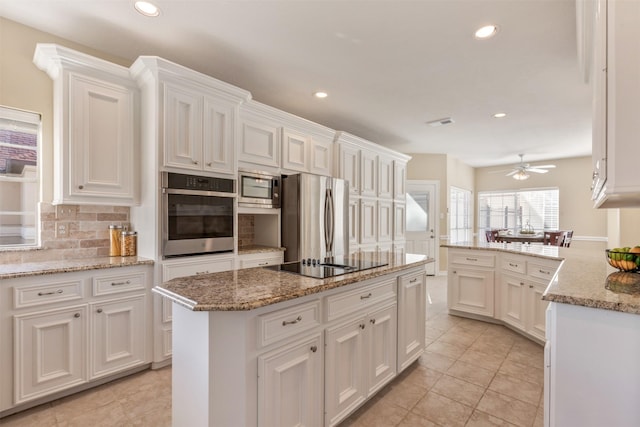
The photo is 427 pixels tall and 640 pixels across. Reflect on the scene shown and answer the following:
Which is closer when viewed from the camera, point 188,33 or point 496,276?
point 188,33

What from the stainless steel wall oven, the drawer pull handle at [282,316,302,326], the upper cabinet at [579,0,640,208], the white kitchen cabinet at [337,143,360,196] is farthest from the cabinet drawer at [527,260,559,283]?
the stainless steel wall oven

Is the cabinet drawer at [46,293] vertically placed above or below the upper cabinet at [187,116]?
below

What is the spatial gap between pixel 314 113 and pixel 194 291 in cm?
334

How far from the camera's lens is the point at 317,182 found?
11.9 feet

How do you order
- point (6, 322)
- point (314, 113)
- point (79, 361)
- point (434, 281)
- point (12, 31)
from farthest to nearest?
point (434, 281) < point (314, 113) < point (12, 31) < point (79, 361) < point (6, 322)

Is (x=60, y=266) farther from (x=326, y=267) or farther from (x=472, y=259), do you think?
(x=472, y=259)

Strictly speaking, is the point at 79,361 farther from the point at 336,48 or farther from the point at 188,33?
the point at 336,48

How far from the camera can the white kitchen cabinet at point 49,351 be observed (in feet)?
6.38

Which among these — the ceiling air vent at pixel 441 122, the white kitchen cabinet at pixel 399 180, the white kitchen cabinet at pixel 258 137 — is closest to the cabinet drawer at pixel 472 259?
the white kitchen cabinet at pixel 399 180

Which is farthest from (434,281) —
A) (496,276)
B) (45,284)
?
(45,284)

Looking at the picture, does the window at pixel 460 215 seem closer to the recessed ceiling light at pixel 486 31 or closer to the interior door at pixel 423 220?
the interior door at pixel 423 220

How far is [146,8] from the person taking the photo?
2.12m

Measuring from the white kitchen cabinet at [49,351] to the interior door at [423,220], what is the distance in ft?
19.3

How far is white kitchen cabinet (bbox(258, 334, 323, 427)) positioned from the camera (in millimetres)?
1362
